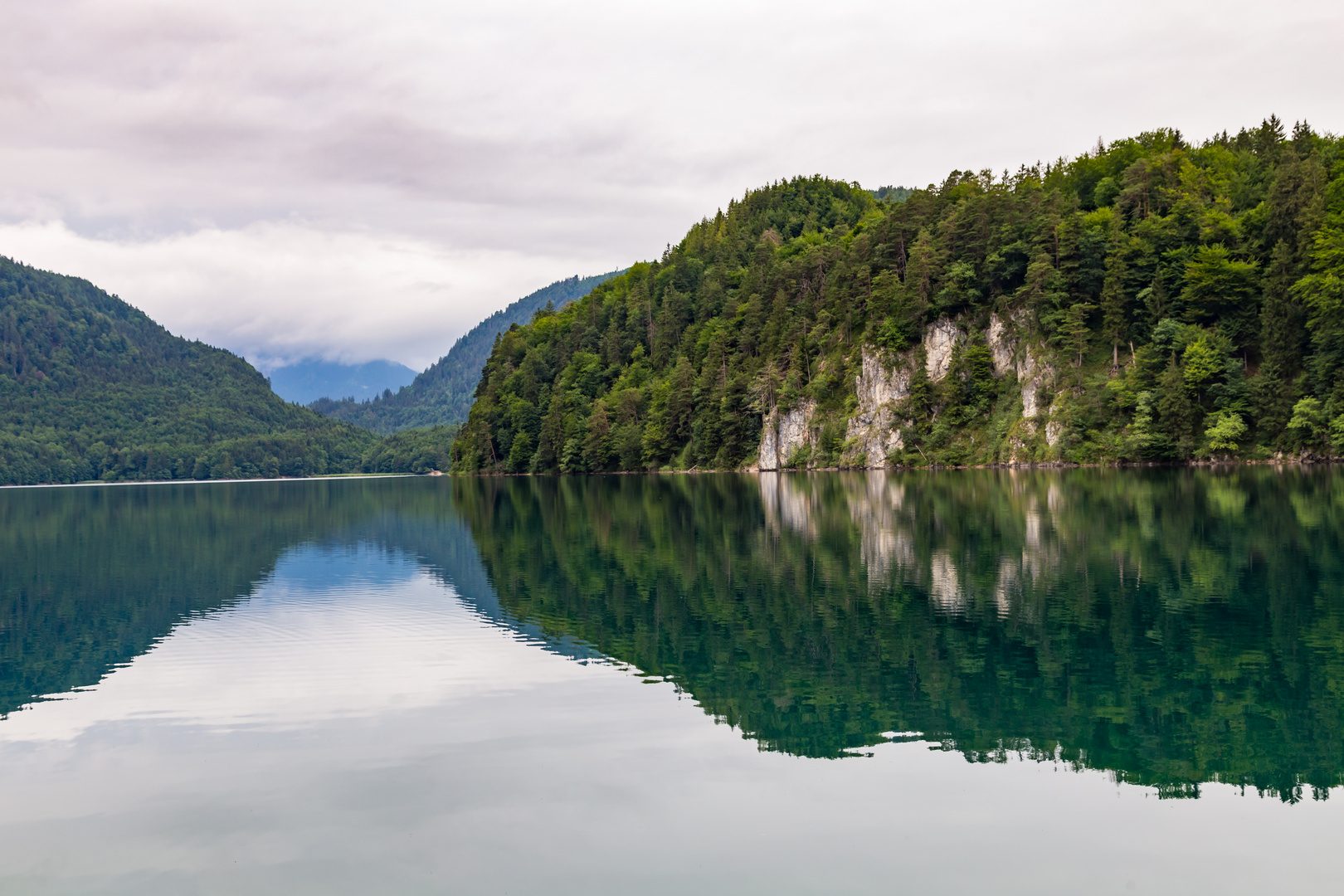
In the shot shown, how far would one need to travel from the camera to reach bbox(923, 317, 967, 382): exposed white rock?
114062mm

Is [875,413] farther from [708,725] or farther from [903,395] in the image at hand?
[708,725]

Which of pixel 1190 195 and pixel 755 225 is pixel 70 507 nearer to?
pixel 1190 195

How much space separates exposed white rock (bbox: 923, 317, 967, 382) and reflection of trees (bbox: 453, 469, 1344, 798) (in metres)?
69.5

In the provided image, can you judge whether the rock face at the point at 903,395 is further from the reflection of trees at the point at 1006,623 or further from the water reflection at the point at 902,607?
the reflection of trees at the point at 1006,623

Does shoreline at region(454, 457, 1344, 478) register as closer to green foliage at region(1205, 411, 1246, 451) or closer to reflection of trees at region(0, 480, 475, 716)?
green foliage at region(1205, 411, 1246, 451)

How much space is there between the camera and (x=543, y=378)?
607 ft

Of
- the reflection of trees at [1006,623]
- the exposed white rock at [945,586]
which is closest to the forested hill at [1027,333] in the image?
the reflection of trees at [1006,623]

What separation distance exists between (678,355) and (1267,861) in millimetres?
152006

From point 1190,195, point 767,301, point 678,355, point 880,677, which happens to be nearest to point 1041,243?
point 1190,195

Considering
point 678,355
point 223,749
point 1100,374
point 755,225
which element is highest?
point 755,225

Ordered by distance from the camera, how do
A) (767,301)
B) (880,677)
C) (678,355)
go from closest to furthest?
(880,677)
(767,301)
(678,355)

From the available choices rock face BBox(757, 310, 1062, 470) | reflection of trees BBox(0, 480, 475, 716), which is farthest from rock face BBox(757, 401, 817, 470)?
reflection of trees BBox(0, 480, 475, 716)

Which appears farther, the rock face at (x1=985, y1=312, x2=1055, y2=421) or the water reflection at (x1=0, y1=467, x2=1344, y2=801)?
the rock face at (x1=985, y1=312, x2=1055, y2=421)

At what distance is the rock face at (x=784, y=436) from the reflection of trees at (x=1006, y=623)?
79132 mm
